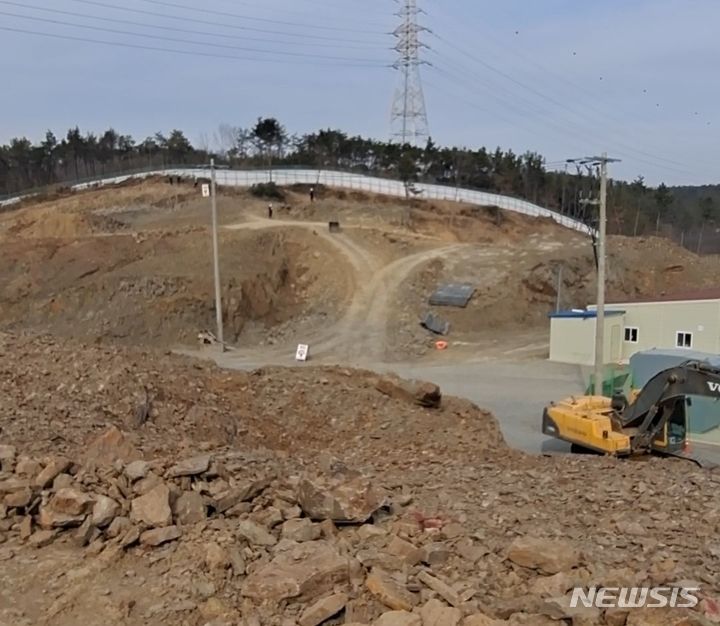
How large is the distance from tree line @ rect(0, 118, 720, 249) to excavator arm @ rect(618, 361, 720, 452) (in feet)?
154

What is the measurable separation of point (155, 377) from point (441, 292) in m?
22.9

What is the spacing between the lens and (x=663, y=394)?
39.1 ft

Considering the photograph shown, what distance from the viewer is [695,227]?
259ft

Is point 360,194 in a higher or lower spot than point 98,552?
higher

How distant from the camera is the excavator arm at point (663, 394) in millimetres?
11586

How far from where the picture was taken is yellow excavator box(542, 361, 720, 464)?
1180 cm

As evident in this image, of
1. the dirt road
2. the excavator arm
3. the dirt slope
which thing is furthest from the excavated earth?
the dirt slope

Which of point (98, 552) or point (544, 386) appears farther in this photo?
point (544, 386)

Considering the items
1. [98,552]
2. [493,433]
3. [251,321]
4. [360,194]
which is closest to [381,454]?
[493,433]

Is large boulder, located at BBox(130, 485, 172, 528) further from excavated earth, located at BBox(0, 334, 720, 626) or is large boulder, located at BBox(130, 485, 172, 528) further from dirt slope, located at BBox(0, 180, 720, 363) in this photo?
dirt slope, located at BBox(0, 180, 720, 363)

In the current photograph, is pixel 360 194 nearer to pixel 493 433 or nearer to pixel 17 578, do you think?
pixel 493 433

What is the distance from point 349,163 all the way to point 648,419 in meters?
55.9

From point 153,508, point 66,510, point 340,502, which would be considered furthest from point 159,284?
point 340,502

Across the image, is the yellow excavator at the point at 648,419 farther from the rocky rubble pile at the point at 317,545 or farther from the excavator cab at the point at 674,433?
the rocky rubble pile at the point at 317,545
